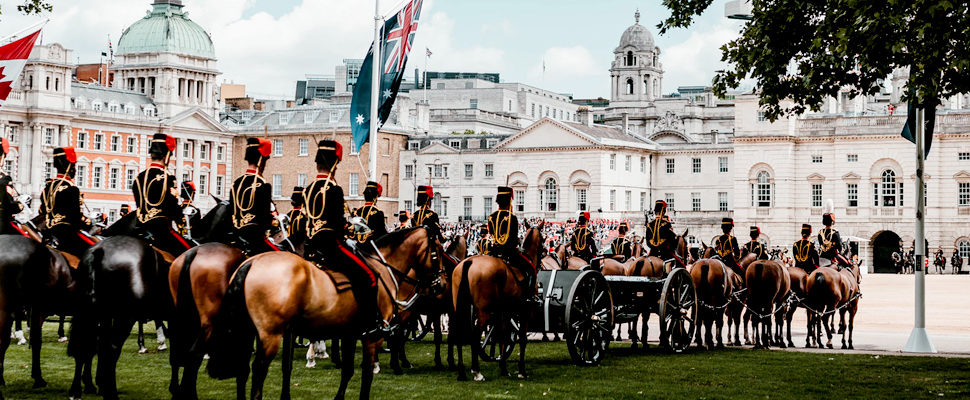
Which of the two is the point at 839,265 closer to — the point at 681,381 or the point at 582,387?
the point at 681,381

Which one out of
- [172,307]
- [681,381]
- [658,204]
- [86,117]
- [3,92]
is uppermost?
[86,117]

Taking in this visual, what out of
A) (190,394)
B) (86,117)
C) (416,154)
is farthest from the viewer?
(416,154)

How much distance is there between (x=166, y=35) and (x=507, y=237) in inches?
3511

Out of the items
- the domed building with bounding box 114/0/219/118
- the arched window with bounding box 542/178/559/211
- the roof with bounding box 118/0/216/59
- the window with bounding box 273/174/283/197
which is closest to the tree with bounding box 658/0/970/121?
the arched window with bounding box 542/178/559/211

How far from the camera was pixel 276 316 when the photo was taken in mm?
10500

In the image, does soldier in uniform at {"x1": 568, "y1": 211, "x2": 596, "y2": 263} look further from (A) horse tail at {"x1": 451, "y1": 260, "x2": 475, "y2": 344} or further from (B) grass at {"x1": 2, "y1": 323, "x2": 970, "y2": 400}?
(A) horse tail at {"x1": 451, "y1": 260, "x2": 475, "y2": 344}

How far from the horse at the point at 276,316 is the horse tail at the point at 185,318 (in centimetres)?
56

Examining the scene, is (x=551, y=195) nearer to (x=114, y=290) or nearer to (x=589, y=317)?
(x=589, y=317)

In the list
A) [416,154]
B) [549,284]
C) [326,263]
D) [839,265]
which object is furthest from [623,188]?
[326,263]

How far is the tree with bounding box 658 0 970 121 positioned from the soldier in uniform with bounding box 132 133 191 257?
326 inches

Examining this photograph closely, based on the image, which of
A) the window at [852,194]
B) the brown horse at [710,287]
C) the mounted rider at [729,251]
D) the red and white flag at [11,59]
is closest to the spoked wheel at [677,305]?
the brown horse at [710,287]

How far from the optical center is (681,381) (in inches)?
608

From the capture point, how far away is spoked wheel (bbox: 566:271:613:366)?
16.4 meters

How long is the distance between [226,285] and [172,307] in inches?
52.9
